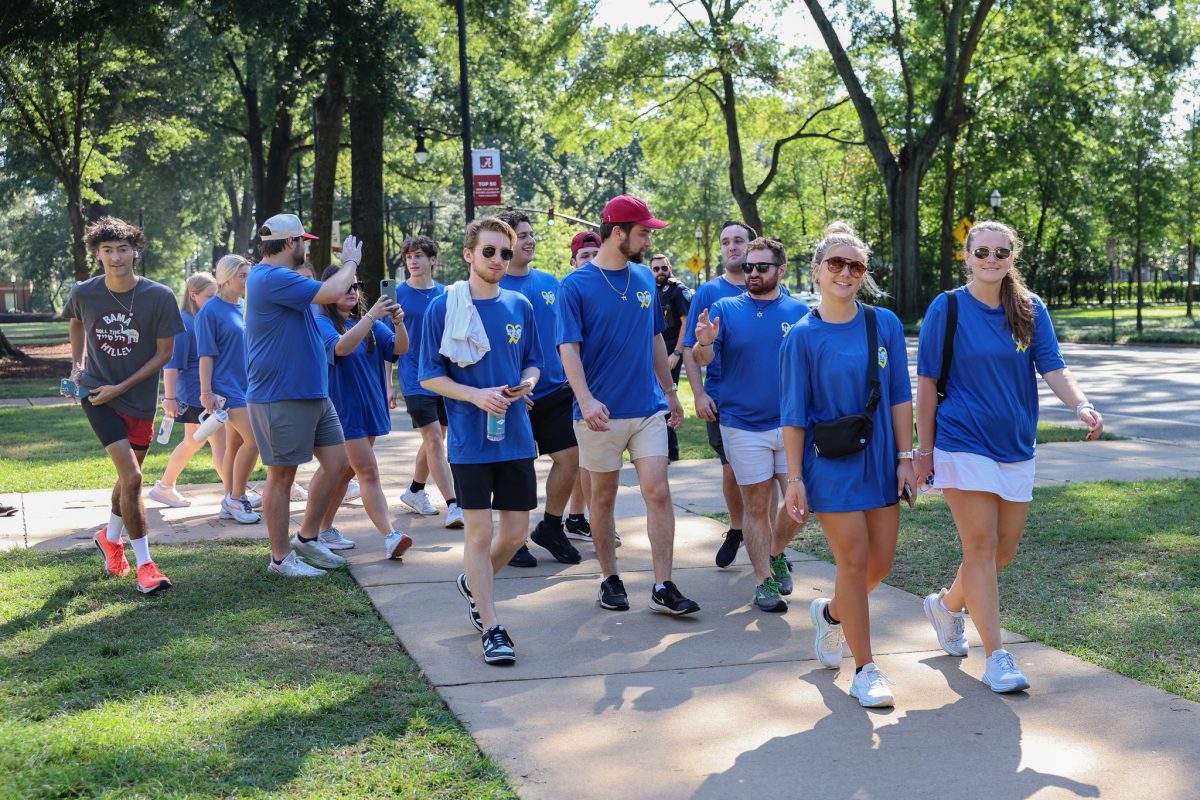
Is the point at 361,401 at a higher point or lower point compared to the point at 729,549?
higher

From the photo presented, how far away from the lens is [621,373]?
19.7 feet

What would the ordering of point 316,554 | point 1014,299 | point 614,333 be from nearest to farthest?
point 1014,299 < point 614,333 < point 316,554

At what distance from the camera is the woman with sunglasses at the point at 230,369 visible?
28.1ft

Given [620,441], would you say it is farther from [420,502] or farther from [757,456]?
[420,502]

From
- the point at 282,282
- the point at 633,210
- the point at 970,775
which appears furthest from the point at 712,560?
the point at 970,775

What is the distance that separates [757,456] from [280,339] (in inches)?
104

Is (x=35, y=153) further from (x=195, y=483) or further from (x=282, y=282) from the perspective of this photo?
(x=282, y=282)

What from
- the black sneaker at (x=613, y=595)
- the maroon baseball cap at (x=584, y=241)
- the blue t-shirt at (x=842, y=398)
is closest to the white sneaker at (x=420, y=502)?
the maroon baseball cap at (x=584, y=241)

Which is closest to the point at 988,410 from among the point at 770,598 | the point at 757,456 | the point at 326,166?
the point at 757,456

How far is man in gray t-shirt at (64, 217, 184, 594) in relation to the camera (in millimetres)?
6418

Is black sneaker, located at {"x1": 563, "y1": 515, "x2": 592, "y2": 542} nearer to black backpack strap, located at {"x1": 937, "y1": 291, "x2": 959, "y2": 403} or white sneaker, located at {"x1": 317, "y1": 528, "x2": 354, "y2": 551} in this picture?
white sneaker, located at {"x1": 317, "y1": 528, "x2": 354, "y2": 551}

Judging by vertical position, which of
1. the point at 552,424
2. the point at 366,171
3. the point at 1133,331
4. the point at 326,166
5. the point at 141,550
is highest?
the point at 326,166

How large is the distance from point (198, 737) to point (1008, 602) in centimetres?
395

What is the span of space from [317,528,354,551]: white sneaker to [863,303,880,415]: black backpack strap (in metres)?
4.17
